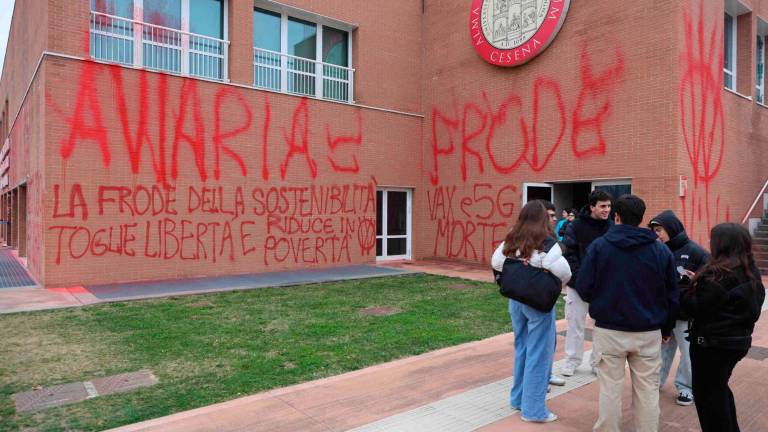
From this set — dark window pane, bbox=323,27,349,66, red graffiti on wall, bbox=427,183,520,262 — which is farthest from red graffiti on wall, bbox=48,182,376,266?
dark window pane, bbox=323,27,349,66

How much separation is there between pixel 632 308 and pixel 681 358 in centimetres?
149

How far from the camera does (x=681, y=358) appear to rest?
426 centimetres

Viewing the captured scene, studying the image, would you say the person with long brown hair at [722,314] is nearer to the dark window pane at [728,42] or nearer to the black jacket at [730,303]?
the black jacket at [730,303]

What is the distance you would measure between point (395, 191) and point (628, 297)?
39.6ft

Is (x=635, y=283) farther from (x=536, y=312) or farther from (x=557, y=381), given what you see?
(x=557, y=381)

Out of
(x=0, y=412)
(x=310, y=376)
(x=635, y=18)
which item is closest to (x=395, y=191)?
(x=635, y=18)

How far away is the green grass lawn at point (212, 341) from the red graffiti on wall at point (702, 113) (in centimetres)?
491

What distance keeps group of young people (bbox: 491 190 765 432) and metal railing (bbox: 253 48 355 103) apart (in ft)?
33.6

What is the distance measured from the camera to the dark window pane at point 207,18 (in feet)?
38.6

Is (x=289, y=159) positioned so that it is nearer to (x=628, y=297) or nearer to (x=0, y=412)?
(x=0, y=412)

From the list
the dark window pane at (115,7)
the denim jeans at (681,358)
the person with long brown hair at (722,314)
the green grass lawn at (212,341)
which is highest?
the dark window pane at (115,7)

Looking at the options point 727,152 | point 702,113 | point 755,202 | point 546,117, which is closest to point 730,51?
point 727,152

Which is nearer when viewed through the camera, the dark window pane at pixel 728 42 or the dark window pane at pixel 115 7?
the dark window pane at pixel 115 7

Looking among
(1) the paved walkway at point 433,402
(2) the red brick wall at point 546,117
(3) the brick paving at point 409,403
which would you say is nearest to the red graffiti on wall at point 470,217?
(2) the red brick wall at point 546,117
